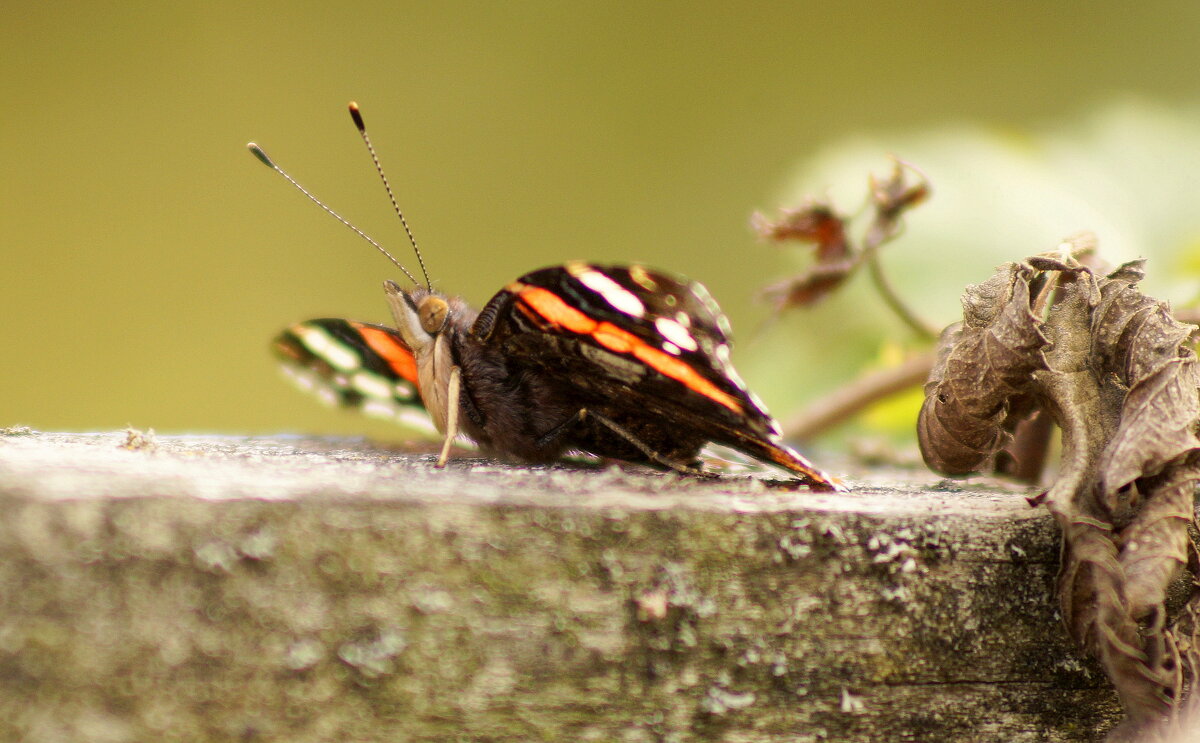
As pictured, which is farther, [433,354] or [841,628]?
[433,354]

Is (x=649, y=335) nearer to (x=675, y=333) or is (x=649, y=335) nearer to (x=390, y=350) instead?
(x=675, y=333)

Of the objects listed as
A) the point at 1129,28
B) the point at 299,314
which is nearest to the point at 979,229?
the point at 1129,28

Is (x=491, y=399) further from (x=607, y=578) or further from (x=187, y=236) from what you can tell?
(x=187, y=236)

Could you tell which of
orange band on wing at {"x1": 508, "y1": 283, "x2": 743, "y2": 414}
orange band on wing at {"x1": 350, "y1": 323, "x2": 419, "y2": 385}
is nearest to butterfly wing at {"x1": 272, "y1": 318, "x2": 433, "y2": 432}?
orange band on wing at {"x1": 350, "y1": 323, "x2": 419, "y2": 385}

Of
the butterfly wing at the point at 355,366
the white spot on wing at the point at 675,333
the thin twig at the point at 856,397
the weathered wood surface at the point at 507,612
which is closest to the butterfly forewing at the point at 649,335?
the white spot on wing at the point at 675,333

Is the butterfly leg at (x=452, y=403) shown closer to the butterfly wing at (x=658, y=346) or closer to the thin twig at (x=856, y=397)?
the butterfly wing at (x=658, y=346)

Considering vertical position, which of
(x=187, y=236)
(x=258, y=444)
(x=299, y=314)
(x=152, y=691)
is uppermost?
(x=187, y=236)

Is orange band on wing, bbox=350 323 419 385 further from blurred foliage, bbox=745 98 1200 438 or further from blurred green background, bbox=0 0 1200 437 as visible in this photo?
blurred green background, bbox=0 0 1200 437
